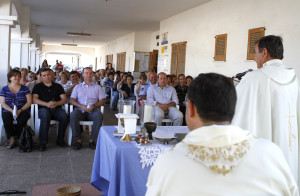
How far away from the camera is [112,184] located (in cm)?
206

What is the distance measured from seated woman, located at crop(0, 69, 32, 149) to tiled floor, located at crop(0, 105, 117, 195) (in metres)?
0.26

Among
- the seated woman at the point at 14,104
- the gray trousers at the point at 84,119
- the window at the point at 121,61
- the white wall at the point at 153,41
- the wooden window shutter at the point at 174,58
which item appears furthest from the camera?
the window at the point at 121,61

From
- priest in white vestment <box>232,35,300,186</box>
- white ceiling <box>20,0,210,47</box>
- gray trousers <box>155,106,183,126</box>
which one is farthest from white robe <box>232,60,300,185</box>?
white ceiling <box>20,0,210,47</box>

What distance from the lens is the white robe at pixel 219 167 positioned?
966 mm

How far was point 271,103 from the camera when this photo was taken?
6.86ft

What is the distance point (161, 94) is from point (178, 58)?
370 cm

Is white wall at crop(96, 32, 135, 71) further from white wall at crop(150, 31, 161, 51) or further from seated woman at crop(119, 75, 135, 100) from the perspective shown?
seated woman at crop(119, 75, 135, 100)

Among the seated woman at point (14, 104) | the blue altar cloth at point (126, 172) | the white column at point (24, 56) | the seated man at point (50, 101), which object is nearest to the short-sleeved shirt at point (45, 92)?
the seated man at point (50, 101)

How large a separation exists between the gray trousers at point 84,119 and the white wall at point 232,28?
2809 mm

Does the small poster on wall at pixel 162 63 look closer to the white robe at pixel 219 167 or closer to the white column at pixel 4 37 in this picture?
the white column at pixel 4 37

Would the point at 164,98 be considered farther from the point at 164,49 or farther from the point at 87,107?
the point at 164,49

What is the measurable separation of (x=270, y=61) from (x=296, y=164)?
27.7 inches

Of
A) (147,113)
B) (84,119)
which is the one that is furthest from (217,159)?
(84,119)

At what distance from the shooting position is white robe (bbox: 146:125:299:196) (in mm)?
966
